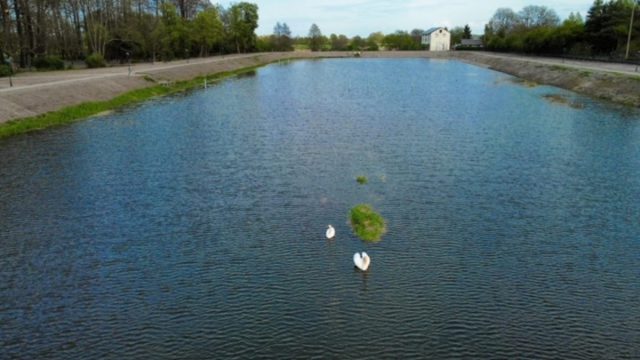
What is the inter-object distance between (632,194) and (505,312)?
41.2ft

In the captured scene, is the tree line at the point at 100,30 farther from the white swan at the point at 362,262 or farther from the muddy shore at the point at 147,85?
the white swan at the point at 362,262

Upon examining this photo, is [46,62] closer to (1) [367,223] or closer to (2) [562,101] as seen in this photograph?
(2) [562,101]

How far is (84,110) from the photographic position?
149 ft

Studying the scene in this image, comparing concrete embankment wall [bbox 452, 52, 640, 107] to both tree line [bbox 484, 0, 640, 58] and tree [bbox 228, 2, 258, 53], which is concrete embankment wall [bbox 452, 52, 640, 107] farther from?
tree [bbox 228, 2, 258, 53]

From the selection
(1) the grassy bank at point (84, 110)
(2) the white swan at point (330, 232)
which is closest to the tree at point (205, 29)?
(1) the grassy bank at point (84, 110)

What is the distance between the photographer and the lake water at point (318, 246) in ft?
39.9

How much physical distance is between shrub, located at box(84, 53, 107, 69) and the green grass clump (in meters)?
70.5

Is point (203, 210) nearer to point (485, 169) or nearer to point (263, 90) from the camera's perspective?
point (485, 169)

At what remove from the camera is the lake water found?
12148mm

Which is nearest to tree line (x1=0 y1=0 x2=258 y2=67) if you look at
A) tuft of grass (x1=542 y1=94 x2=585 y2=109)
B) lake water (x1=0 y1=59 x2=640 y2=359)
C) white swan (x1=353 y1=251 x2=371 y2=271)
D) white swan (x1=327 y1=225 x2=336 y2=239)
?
lake water (x1=0 y1=59 x2=640 y2=359)

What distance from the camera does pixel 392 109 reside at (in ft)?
152

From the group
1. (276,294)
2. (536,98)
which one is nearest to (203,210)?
(276,294)

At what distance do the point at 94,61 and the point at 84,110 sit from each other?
124 feet

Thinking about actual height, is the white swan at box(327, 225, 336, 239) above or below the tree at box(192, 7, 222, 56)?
below
